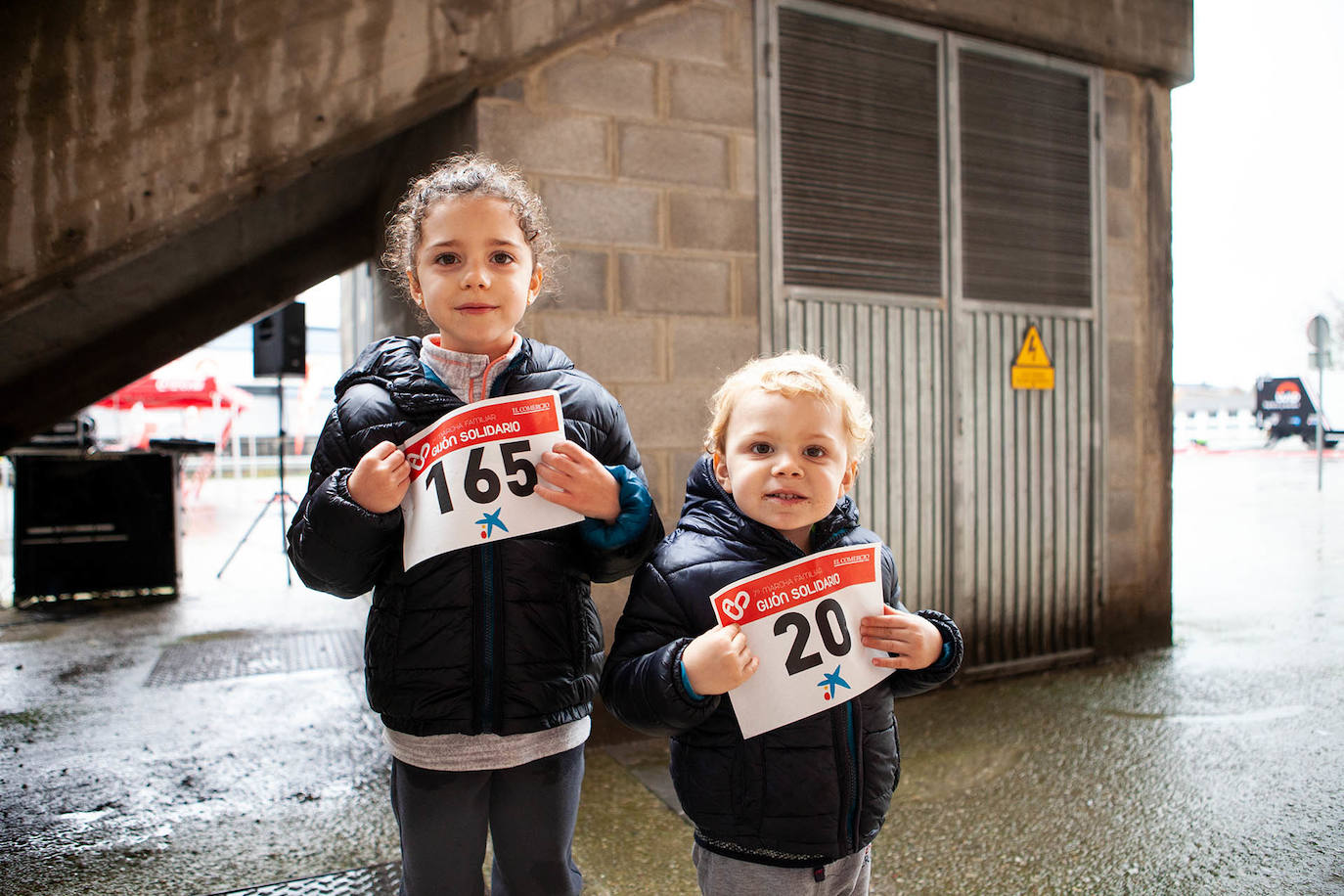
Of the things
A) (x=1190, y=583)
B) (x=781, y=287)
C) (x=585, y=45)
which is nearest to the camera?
(x=585, y=45)

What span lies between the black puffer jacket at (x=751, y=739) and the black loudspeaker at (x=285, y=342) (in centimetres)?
612

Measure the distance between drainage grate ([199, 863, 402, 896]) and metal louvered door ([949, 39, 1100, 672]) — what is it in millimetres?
2830

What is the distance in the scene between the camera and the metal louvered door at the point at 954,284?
384 cm

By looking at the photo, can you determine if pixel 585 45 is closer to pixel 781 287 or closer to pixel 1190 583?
pixel 781 287

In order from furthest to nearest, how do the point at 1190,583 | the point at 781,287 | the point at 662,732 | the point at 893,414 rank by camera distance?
the point at 1190,583, the point at 893,414, the point at 781,287, the point at 662,732

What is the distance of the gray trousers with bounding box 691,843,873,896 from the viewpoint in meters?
1.47

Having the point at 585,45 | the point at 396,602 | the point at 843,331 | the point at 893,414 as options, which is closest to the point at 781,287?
the point at 843,331

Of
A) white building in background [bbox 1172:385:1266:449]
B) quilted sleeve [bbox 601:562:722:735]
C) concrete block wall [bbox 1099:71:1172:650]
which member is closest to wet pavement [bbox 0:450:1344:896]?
concrete block wall [bbox 1099:71:1172:650]

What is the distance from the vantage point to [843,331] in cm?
392

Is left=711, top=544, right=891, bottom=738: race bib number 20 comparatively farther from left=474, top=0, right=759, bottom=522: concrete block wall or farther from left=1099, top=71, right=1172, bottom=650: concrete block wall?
left=1099, top=71, right=1172, bottom=650: concrete block wall

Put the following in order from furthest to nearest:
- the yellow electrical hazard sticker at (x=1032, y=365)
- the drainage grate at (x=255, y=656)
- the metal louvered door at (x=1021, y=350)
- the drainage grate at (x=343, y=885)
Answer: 1. the drainage grate at (x=255, y=656)
2. the yellow electrical hazard sticker at (x=1032, y=365)
3. the metal louvered door at (x=1021, y=350)
4. the drainage grate at (x=343, y=885)

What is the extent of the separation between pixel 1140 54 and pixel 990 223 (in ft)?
4.33

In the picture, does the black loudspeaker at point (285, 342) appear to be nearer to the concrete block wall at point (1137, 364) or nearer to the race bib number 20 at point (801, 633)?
the concrete block wall at point (1137, 364)

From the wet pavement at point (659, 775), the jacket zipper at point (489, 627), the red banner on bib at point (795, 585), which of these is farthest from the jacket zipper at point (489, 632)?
the wet pavement at point (659, 775)
